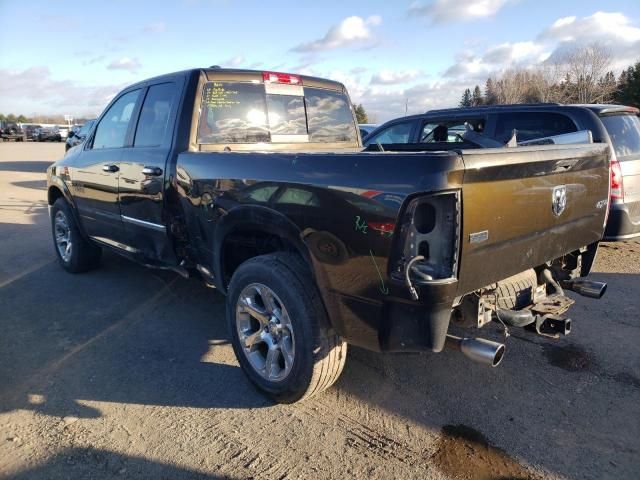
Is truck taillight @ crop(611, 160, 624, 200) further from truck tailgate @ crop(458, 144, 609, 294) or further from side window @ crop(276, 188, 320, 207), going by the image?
side window @ crop(276, 188, 320, 207)

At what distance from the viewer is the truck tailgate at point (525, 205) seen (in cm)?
227

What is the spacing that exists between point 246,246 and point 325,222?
109 centimetres

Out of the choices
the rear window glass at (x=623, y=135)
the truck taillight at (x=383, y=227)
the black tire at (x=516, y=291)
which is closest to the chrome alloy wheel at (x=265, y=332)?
the truck taillight at (x=383, y=227)

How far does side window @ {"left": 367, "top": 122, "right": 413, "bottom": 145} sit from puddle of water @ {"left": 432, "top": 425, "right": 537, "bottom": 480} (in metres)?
5.56

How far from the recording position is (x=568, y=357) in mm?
3605

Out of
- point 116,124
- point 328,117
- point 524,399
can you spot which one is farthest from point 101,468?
point 328,117

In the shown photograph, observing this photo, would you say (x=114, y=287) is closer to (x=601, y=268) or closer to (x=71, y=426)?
(x=71, y=426)

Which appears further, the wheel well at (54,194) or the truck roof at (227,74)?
the wheel well at (54,194)

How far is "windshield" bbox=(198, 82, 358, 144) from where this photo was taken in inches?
150

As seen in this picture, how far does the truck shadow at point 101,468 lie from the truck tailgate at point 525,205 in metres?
1.68

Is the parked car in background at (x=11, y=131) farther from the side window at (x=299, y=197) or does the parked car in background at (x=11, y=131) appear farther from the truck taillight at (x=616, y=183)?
the side window at (x=299, y=197)

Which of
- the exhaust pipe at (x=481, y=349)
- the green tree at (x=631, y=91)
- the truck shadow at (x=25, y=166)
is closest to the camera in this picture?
the exhaust pipe at (x=481, y=349)

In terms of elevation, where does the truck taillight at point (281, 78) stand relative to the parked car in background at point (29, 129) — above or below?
below

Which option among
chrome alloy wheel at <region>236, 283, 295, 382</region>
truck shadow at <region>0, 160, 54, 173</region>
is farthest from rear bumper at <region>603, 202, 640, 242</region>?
truck shadow at <region>0, 160, 54, 173</region>
